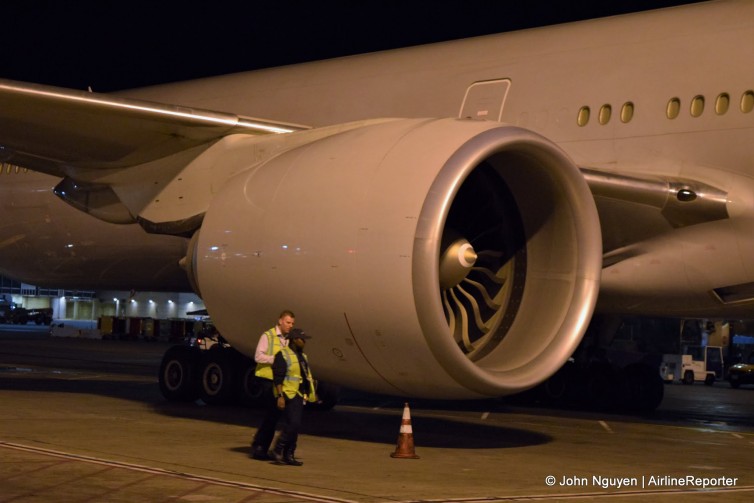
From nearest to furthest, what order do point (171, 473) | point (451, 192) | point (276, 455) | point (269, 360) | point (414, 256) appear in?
point (171, 473), point (414, 256), point (451, 192), point (276, 455), point (269, 360)

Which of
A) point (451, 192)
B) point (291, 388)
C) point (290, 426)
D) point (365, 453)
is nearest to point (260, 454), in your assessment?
point (290, 426)

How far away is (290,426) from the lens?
848cm

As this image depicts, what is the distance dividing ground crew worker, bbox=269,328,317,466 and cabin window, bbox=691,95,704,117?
4.69 m

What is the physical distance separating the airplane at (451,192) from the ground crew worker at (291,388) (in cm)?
34

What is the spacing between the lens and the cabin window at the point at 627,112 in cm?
1173

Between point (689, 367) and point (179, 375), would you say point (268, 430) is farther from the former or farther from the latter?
point (689, 367)

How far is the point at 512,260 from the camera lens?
9961mm

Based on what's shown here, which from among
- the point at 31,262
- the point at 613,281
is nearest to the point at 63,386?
the point at 31,262

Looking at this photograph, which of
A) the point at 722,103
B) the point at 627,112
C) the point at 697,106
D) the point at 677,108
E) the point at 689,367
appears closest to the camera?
the point at 722,103

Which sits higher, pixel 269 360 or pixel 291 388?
pixel 269 360

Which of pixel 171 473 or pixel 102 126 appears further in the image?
pixel 102 126

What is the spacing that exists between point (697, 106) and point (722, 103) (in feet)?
0.80

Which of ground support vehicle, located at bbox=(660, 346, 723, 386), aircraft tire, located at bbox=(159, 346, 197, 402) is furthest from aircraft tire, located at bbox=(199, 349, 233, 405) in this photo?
ground support vehicle, located at bbox=(660, 346, 723, 386)

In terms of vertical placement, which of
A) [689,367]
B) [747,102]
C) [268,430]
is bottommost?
[268,430]
